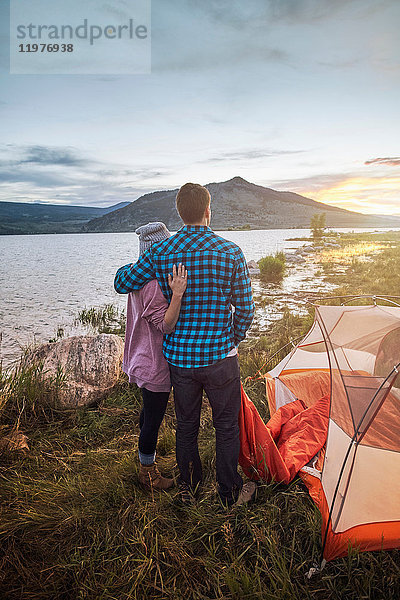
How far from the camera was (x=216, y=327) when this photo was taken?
2.41m

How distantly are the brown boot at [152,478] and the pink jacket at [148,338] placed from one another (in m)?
0.79

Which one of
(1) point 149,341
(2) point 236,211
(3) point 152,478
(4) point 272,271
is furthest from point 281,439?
(2) point 236,211

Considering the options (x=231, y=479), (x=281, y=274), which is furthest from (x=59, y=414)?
(x=281, y=274)

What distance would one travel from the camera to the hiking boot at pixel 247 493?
2774 millimetres

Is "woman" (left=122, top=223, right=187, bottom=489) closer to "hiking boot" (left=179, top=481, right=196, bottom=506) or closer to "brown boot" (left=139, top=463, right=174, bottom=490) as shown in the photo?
"brown boot" (left=139, top=463, right=174, bottom=490)

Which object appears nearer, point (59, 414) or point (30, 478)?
point (30, 478)

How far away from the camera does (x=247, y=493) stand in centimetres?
285

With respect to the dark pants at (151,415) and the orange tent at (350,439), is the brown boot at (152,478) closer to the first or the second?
the dark pants at (151,415)

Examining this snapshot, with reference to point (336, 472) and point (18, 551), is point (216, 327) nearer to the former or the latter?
point (336, 472)

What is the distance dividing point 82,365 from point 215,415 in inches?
122

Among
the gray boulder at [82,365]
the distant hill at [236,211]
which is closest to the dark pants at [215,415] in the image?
the gray boulder at [82,365]

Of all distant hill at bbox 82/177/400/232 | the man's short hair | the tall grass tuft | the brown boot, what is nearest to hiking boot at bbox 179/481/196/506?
the brown boot

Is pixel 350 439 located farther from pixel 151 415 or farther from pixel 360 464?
pixel 151 415

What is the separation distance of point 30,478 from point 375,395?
281cm
